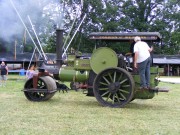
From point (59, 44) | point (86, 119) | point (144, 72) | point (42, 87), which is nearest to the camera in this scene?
point (86, 119)

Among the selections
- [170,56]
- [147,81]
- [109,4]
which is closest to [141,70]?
[147,81]

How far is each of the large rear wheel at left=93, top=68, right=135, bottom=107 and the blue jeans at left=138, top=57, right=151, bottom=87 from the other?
0.29 m

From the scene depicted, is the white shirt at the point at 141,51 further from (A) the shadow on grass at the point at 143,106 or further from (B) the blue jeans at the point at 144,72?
(A) the shadow on grass at the point at 143,106

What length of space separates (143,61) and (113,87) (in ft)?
3.32

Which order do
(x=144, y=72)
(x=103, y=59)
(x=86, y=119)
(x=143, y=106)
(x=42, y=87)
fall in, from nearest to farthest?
(x=86, y=119), (x=144, y=72), (x=103, y=59), (x=143, y=106), (x=42, y=87)

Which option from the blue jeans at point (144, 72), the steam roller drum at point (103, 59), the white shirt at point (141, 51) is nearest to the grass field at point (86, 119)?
the blue jeans at point (144, 72)

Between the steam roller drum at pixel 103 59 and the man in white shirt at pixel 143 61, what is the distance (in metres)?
0.63

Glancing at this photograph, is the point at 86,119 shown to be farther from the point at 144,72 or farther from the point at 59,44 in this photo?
the point at 59,44

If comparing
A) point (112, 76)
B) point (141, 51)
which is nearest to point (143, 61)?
point (141, 51)

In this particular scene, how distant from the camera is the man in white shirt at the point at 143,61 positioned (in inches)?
343

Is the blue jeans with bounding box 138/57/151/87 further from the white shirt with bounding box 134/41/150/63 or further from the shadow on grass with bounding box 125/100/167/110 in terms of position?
the shadow on grass with bounding box 125/100/167/110

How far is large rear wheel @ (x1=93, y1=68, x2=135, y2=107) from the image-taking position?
29.2ft

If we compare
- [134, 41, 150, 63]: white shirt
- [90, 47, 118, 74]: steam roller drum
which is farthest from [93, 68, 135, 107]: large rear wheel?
[134, 41, 150, 63]: white shirt

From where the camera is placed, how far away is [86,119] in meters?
7.12
